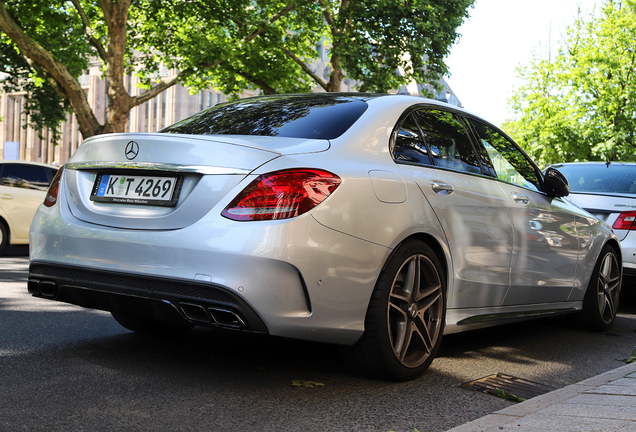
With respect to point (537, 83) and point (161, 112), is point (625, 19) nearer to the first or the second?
point (537, 83)

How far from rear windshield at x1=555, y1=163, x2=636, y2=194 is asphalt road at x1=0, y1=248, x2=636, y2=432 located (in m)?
2.67

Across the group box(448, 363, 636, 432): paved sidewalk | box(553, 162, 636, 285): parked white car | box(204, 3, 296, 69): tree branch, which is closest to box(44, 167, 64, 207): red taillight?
box(448, 363, 636, 432): paved sidewalk

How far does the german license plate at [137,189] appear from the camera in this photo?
332cm

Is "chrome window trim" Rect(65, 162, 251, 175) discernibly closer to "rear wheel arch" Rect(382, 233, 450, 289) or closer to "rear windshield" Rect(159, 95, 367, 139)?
"rear windshield" Rect(159, 95, 367, 139)

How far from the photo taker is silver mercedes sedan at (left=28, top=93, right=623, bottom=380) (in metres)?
3.13

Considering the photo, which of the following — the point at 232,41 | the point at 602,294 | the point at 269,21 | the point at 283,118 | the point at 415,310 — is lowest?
the point at 602,294

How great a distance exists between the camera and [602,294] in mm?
6012

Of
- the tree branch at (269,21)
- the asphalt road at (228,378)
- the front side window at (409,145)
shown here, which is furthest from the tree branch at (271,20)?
→ the front side window at (409,145)

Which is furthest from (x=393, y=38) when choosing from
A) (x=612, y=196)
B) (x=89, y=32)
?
(x=612, y=196)

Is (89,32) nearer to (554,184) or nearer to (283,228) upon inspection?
(554,184)

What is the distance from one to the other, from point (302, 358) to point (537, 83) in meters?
30.2

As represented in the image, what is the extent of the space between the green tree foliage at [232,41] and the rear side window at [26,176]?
6.53 meters

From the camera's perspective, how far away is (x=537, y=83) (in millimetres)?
31859

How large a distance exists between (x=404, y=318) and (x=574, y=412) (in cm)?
100
